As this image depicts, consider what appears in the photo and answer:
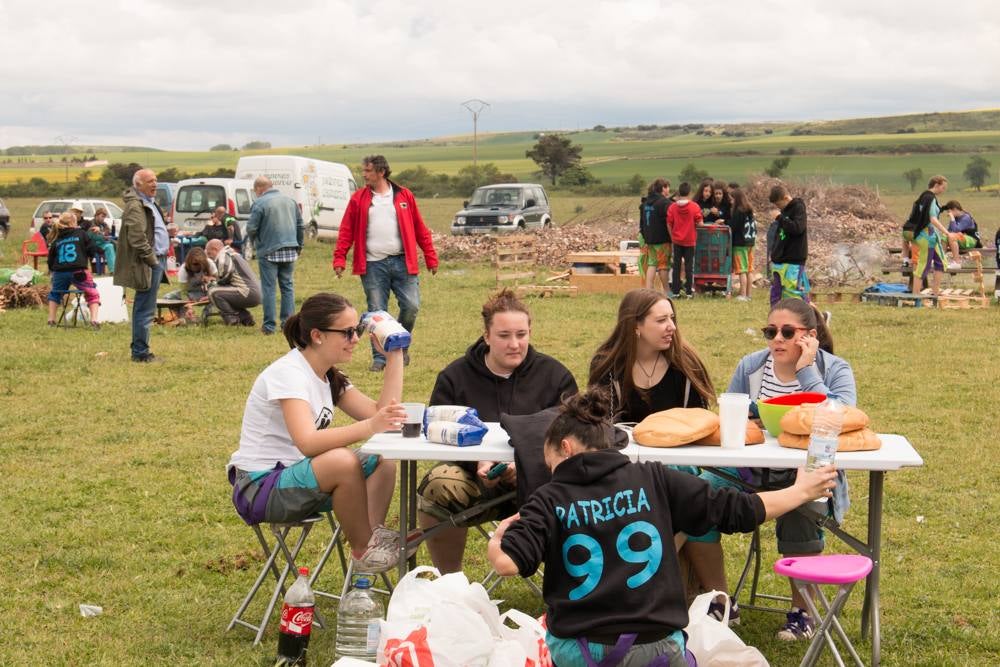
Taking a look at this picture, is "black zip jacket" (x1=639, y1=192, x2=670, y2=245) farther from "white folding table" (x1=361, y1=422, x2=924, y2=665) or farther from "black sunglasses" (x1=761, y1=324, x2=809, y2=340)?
"white folding table" (x1=361, y1=422, x2=924, y2=665)

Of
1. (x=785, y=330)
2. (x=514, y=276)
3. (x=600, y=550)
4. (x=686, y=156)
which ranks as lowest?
(x=514, y=276)

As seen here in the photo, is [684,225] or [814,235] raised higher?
[684,225]

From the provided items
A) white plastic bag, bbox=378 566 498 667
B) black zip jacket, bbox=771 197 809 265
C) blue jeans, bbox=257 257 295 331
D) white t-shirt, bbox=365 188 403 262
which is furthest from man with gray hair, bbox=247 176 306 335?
white plastic bag, bbox=378 566 498 667

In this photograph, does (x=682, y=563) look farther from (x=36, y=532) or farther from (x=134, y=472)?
(x=134, y=472)

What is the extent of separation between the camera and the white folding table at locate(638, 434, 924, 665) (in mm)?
3666

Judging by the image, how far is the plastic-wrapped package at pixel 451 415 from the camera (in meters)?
4.14

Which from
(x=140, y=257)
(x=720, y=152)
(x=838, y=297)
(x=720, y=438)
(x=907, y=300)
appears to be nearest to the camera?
(x=720, y=438)

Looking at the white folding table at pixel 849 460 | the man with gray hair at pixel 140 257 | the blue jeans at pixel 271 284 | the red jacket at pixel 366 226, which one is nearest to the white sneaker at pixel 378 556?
the white folding table at pixel 849 460

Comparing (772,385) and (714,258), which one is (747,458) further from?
(714,258)

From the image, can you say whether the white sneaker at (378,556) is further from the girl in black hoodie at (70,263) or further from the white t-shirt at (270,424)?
the girl in black hoodie at (70,263)

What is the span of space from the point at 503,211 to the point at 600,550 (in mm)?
21701

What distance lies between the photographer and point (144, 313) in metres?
10.5

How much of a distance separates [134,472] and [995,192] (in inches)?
2032

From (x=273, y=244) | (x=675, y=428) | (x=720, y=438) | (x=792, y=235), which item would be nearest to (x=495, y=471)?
(x=675, y=428)
